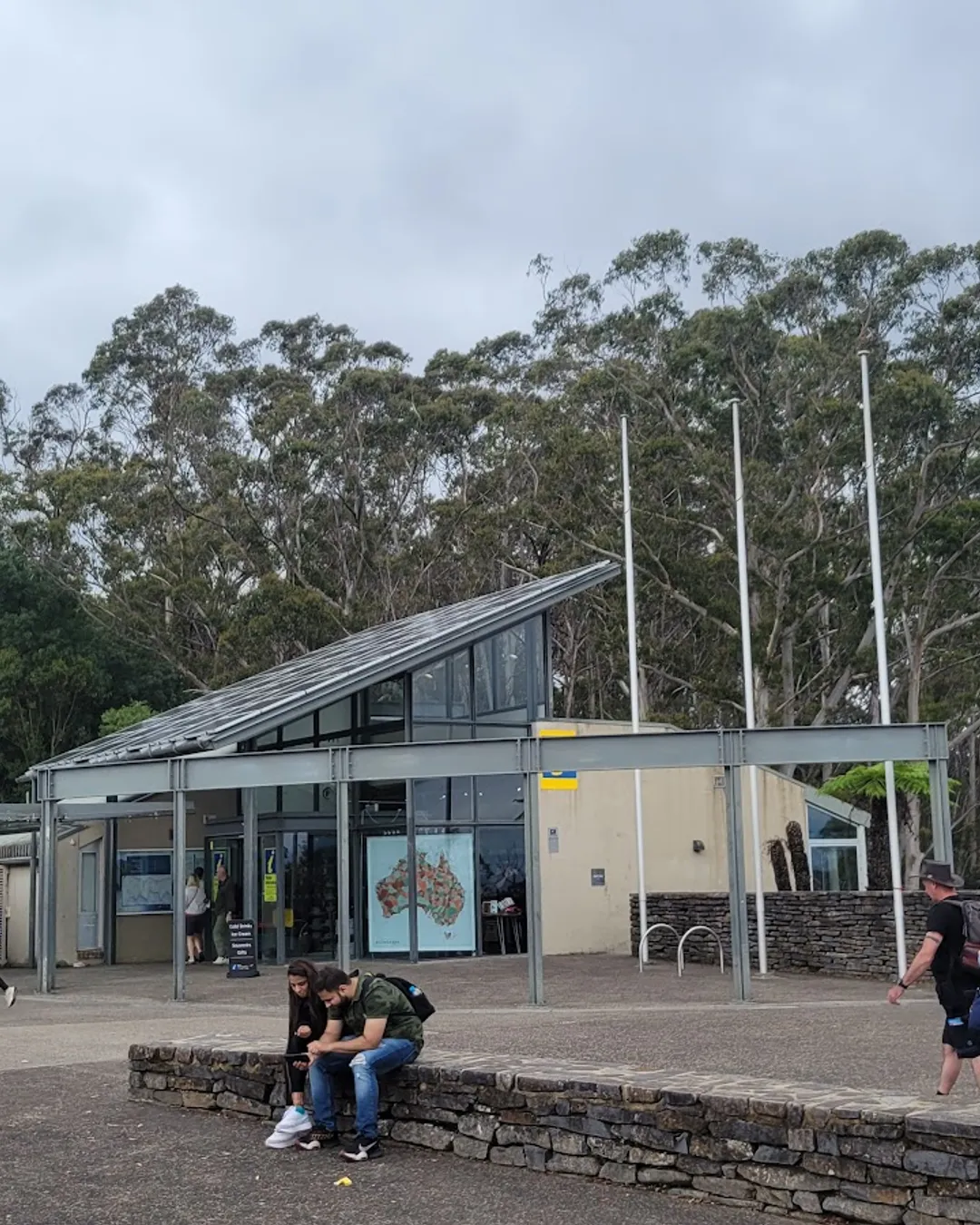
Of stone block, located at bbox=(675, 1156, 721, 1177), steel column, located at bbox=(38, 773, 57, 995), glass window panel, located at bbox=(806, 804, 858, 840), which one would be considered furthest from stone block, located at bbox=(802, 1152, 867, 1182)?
glass window panel, located at bbox=(806, 804, 858, 840)

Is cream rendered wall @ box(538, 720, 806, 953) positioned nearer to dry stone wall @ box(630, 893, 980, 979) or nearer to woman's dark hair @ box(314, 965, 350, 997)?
dry stone wall @ box(630, 893, 980, 979)

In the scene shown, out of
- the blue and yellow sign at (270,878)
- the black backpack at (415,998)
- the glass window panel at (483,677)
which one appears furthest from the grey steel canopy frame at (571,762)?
the glass window panel at (483,677)

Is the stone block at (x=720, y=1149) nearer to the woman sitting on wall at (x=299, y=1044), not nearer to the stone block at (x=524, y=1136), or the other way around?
the stone block at (x=524, y=1136)

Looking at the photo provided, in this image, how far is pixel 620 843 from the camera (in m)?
26.0

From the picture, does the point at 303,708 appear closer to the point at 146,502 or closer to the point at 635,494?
the point at 635,494

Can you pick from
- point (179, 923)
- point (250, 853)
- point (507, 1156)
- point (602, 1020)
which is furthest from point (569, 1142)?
point (250, 853)

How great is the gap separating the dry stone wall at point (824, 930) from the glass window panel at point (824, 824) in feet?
Result: 22.9

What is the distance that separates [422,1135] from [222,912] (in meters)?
15.9

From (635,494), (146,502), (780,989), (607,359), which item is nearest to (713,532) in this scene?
(635,494)

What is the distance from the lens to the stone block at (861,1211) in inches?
249

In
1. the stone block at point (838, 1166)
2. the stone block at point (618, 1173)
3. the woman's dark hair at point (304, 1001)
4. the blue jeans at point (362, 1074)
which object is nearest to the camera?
the stone block at point (838, 1166)

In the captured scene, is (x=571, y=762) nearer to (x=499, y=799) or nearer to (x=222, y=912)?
(x=499, y=799)

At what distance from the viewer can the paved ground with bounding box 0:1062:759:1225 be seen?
6.91m

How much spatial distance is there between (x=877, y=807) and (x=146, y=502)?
1063 inches
